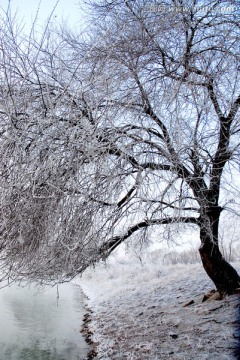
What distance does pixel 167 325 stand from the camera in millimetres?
6367

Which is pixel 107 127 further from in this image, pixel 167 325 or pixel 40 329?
pixel 40 329

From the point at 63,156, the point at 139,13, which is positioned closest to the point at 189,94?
the point at 139,13

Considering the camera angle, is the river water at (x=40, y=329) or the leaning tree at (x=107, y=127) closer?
the leaning tree at (x=107, y=127)

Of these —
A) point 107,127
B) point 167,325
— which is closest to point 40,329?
point 167,325

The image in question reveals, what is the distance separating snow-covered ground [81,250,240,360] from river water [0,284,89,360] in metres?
0.55

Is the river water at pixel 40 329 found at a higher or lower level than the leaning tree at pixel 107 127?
lower

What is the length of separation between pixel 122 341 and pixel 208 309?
1.83m

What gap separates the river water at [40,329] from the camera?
666 cm

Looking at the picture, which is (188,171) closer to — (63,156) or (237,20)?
(63,156)

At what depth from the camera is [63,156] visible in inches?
137

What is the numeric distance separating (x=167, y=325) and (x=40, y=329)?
155 inches

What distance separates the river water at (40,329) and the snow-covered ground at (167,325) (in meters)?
0.55

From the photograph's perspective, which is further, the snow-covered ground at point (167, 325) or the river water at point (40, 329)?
the river water at point (40, 329)

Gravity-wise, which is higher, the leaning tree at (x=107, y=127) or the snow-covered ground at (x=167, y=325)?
the leaning tree at (x=107, y=127)
